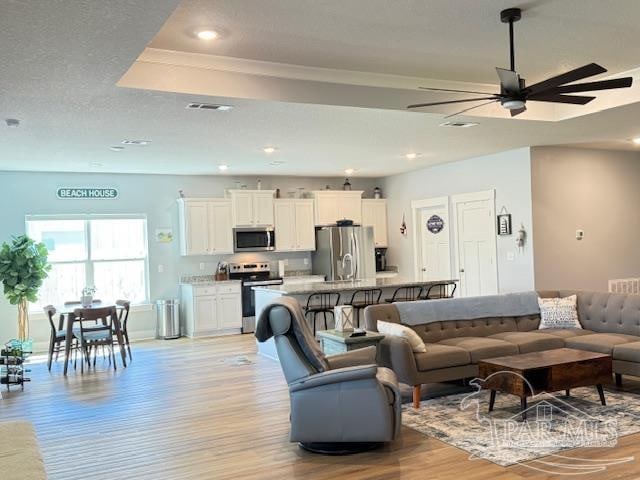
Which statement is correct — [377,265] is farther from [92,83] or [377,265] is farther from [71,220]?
[92,83]

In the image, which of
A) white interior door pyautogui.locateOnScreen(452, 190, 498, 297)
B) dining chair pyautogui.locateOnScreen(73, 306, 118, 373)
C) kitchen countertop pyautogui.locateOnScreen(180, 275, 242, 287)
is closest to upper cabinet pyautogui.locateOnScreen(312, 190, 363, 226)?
kitchen countertop pyautogui.locateOnScreen(180, 275, 242, 287)

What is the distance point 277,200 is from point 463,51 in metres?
6.06

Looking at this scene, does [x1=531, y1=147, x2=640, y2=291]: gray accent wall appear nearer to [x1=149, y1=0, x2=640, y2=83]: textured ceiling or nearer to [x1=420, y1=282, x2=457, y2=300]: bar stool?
[x1=420, y1=282, x2=457, y2=300]: bar stool

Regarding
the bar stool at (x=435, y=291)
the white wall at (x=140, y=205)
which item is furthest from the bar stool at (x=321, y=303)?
the white wall at (x=140, y=205)

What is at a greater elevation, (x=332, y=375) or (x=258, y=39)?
(x=258, y=39)

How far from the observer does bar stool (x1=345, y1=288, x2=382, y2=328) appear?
7.46m

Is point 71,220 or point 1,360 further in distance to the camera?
point 71,220

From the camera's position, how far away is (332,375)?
4043 mm

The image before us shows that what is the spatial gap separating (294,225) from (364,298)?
328 centimetres

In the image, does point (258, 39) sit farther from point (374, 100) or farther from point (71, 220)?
point (71, 220)

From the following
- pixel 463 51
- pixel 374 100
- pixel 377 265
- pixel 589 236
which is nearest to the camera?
pixel 463 51

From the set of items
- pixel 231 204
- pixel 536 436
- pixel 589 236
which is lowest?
pixel 536 436

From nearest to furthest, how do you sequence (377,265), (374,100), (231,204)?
(374,100)
(231,204)
(377,265)

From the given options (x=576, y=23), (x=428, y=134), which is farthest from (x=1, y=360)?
(x=576, y=23)
